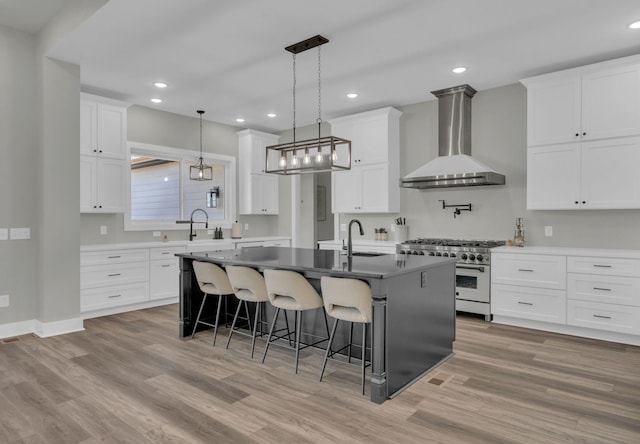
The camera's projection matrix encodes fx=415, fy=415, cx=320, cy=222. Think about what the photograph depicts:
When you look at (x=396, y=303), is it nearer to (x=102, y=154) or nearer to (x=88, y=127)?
(x=102, y=154)

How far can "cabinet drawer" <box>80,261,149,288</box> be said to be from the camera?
4926mm

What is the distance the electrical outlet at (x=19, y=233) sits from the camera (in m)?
4.27

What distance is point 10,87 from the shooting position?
4.24m

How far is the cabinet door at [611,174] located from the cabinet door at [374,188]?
2423 millimetres

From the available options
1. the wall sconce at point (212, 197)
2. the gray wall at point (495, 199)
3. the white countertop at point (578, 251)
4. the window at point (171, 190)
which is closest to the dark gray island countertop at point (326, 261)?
the white countertop at point (578, 251)

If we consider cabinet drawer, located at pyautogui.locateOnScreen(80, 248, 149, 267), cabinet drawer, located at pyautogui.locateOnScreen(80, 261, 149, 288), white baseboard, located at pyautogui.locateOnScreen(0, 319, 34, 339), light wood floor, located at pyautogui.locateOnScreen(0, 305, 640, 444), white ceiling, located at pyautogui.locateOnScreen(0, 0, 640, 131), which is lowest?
light wood floor, located at pyautogui.locateOnScreen(0, 305, 640, 444)

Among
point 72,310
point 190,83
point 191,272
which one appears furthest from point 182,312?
point 190,83

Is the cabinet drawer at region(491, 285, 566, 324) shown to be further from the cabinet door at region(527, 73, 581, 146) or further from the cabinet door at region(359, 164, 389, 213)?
the cabinet door at region(359, 164, 389, 213)

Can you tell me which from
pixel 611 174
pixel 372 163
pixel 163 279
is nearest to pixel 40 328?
pixel 163 279

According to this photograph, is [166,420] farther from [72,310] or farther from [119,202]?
[119,202]

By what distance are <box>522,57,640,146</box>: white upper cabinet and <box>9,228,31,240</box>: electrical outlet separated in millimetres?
5566

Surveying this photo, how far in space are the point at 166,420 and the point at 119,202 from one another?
147 inches

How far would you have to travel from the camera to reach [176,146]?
6457 millimetres

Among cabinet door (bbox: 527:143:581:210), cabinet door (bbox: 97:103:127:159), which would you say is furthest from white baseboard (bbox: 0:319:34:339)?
cabinet door (bbox: 527:143:581:210)
